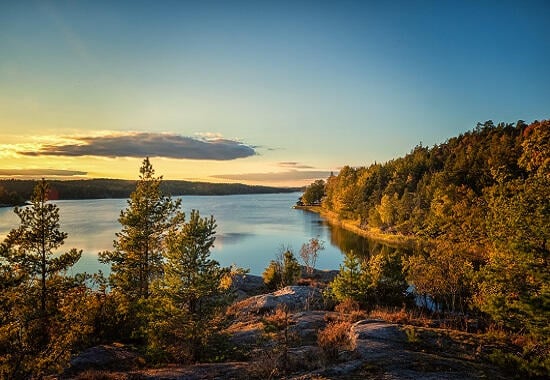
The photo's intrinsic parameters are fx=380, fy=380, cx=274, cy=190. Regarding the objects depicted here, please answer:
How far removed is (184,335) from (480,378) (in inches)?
390

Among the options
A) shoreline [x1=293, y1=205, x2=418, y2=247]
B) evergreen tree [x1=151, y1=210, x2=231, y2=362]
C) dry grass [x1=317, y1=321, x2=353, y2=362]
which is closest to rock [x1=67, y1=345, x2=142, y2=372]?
evergreen tree [x1=151, y1=210, x2=231, y2=362]

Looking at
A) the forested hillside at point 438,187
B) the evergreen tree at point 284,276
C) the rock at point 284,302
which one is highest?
the forested hillside at point 438,187

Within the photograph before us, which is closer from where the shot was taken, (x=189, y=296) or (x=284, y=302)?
(x=189, y=296)

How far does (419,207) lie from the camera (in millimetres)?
73875

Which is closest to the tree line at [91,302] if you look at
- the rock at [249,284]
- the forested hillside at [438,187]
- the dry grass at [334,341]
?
the dry grass at [334,341]

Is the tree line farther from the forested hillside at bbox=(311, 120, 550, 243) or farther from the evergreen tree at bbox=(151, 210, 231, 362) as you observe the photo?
the forested hillside at bbox=(311, 120, 550, 243)

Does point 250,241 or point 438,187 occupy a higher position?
point 438,187

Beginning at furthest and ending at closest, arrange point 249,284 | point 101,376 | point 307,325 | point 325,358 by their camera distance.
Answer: point 249,284 < point 307,325 < point 101,376 < point 325,358

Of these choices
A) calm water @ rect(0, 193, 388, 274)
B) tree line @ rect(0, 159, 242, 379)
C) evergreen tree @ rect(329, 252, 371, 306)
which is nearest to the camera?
tree line @ rect(0, 159, 242, 379)

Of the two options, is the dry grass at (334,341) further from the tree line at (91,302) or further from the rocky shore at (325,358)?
the tree line at (91,302)

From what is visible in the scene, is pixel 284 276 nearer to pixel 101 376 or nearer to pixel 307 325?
pixel 307 325

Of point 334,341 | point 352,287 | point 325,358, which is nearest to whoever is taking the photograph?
point 325,358

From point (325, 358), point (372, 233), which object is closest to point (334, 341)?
point (325, 358)

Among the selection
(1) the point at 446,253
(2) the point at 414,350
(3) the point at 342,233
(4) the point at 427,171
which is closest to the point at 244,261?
(1) the point at 446,253
